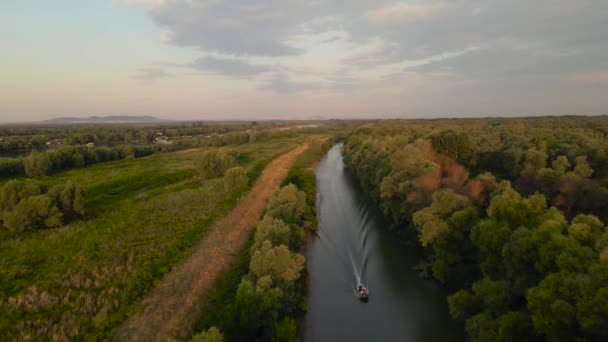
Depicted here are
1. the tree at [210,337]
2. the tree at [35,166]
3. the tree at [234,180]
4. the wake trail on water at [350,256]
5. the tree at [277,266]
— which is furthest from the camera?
the tree at [35,166]

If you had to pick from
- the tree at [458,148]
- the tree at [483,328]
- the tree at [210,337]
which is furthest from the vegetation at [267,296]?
the tree at [458,148]

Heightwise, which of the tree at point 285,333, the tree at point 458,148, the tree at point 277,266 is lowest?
the tree at point 285,333

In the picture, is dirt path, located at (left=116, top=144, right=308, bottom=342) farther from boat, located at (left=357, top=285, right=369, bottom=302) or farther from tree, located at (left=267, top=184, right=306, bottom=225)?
boat, located at (left=357, top=285, right=369, bottom=302)

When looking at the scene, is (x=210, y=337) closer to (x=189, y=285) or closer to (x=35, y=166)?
(x=189, y=285)

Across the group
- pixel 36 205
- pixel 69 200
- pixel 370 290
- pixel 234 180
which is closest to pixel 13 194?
pixel 36 205

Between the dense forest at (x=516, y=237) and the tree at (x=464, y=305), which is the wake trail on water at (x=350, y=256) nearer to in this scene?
the dense forest at (x=516, y=237)

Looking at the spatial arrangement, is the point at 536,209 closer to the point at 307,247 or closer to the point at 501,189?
the point at 501,189
